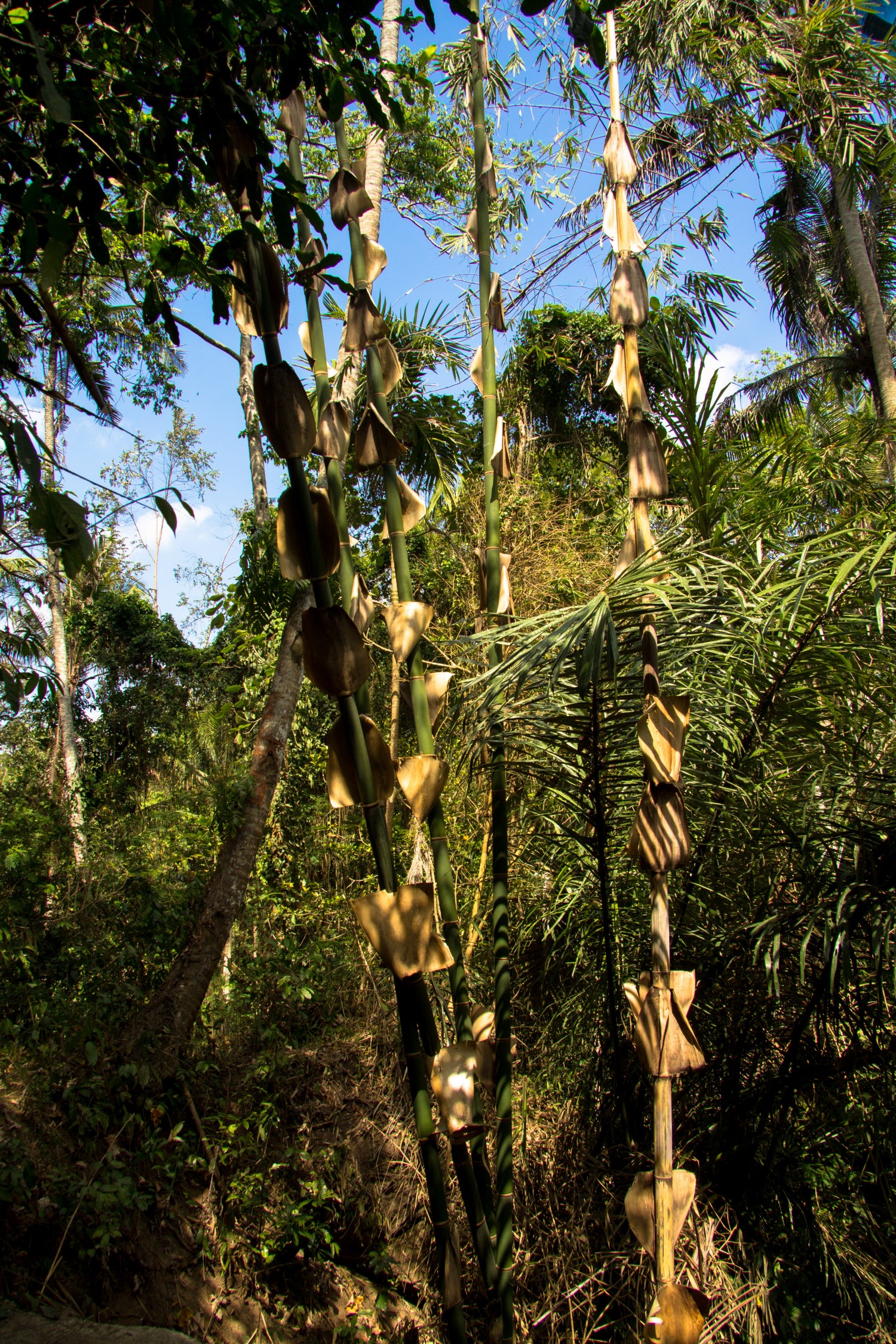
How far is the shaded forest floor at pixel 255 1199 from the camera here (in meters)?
2.24

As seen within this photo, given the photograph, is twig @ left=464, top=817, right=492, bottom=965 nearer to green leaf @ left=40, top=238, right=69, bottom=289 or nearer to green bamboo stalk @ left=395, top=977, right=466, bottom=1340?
green bamboo stalk @ left=395, top=977, right=466, bottom=1340

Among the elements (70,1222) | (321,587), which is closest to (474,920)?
(70,1222)

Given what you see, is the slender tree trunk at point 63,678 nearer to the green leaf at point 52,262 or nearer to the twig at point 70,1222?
the twig at point 70,1222

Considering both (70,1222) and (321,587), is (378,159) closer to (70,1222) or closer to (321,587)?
(321,587)

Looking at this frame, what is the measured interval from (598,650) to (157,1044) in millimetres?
3468

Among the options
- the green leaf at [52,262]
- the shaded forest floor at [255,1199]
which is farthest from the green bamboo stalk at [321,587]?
the shaded forest floor at [255,1199]

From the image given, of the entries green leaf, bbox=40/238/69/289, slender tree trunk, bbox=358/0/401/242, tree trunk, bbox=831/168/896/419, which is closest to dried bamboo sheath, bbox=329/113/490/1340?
green leaf, bbox=40/238/69/289

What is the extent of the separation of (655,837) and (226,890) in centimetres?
356

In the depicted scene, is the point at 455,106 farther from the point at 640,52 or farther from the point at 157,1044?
the point at 640,52

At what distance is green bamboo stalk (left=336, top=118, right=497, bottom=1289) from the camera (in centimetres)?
113

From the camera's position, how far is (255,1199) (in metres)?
3.24

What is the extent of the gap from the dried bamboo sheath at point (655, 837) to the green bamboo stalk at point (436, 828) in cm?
21

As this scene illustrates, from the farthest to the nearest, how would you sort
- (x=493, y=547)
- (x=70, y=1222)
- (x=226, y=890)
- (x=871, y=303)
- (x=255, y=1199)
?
1. (x=871, y=303)
2. (x=226, y=890)
3. (x=255, y=1199)
4. (x=70, y=1222)
5. (x=493, y=547)

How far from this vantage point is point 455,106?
322 centimetres
